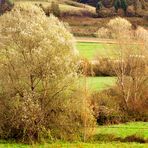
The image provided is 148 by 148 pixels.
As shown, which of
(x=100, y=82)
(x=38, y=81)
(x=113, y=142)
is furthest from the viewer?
(x=100, y=82)

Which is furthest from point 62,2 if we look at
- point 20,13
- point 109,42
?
point 20,13

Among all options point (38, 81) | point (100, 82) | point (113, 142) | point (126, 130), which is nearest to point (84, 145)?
point (113, 142)

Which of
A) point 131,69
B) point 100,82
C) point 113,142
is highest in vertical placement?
point 131,69

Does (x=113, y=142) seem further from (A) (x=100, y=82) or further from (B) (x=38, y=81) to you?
(A) (x=100, y=82)

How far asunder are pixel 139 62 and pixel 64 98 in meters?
12.7

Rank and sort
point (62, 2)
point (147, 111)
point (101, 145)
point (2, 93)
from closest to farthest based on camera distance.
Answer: point (101, 145) → point (2, 93) → point (147, 111) → point (62, 2)

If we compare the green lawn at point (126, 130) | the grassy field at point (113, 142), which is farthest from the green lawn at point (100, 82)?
the grassy field at point (113, 142)

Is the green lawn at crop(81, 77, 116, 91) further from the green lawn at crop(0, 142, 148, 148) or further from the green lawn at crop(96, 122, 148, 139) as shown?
the green lawn at crop(0, 142, 148, 148)

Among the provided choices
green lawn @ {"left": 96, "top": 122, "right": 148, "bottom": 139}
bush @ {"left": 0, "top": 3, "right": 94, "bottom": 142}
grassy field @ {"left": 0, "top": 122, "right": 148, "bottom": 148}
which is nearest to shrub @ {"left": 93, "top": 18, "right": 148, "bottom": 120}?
grassy field @ {"left": 0, "top": 122, "right": 148, "bottom": 148}

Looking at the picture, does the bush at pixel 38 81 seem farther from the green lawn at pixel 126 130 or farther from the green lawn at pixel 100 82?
the green lawn at pixel 100 82

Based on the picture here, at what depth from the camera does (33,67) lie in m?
43.5

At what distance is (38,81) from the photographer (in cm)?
4406

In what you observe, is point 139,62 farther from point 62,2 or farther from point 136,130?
point 62,2

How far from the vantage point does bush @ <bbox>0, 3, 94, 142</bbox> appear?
4316 cm
